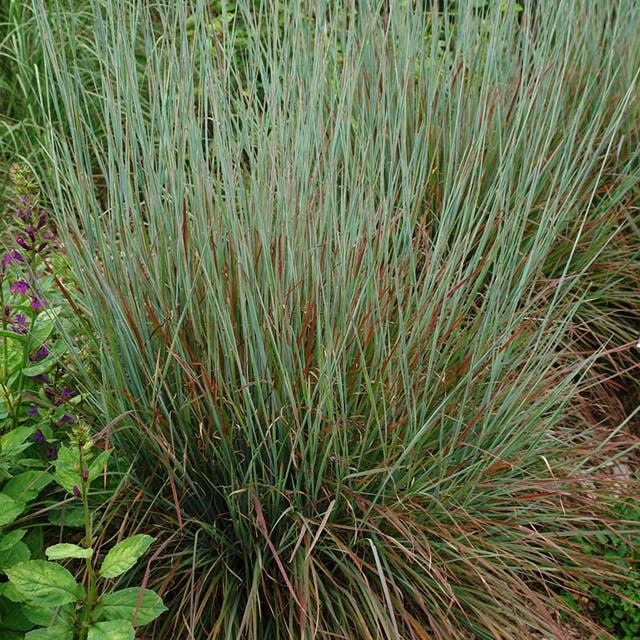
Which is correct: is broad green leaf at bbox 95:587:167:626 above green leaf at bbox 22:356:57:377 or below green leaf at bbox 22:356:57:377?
below

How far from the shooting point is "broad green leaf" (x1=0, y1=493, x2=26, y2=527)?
1709 mm

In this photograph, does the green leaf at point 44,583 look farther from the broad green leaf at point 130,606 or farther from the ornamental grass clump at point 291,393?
the ornamental grass clump at point 291,393

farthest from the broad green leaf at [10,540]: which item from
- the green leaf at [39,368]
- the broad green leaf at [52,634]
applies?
the green leaf at [39,368]

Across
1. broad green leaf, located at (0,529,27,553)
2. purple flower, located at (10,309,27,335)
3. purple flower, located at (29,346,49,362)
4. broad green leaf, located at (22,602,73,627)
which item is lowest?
broad green leaf, located at (22,602,73,627)

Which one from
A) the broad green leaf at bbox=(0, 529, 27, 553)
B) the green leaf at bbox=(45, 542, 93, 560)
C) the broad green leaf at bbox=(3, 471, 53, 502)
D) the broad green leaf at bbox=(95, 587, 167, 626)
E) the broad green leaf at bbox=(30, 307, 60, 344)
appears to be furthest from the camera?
the broad green leaf at bbox=(30, 307, 60, 344)

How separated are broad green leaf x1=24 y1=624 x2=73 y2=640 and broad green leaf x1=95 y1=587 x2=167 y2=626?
0.21ft

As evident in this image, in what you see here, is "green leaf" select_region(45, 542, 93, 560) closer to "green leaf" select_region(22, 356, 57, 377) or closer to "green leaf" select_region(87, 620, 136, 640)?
"green leaf" select_region(87, 620, 136, 640)

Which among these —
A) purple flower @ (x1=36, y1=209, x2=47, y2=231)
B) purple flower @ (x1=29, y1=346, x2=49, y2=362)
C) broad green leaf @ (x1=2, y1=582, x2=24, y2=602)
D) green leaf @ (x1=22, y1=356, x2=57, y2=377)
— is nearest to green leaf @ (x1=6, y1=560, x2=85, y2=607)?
broad green leaf @ (x1=2, y1=582, x2=24, y2=602)

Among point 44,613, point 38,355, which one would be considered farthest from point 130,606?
point 38,355

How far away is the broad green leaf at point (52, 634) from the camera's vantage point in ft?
5.12

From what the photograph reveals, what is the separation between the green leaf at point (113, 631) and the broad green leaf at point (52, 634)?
56 mm

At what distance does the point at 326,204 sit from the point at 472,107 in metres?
1.17

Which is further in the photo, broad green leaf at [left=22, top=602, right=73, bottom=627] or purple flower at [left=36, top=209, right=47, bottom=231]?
purple flower at [left=36, top=209, right=47, bottom=231]

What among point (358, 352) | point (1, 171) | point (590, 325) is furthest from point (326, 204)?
point (1, 171)
